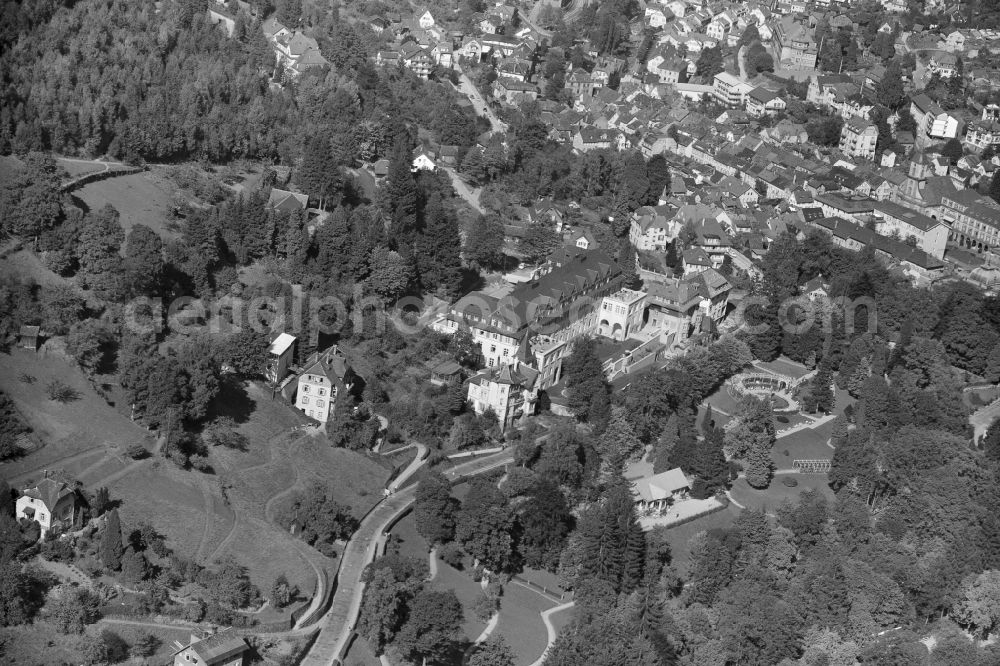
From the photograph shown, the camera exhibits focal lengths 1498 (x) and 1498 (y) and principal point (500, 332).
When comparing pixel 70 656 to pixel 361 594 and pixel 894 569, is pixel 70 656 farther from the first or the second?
pixel 894 569

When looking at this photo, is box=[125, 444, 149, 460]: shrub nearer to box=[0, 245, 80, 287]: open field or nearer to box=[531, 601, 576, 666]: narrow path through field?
box=[0, 245, 80, 287]: open field

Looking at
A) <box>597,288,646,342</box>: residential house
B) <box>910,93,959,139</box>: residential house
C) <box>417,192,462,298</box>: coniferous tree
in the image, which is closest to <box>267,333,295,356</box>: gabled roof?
<box>417,192,462,298</box>: coniferous tree

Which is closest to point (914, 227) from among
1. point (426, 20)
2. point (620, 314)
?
point (620, 314)

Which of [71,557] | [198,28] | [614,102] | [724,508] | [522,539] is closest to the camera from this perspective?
[71,557]

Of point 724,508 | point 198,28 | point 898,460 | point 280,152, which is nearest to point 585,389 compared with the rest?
point 724,508

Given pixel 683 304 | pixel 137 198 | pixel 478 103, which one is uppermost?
pixel 137 198

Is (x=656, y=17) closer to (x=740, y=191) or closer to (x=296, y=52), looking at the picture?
(x=740, y=191)

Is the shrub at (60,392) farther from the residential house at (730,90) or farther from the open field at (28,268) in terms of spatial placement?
the residential house at (730,90)
